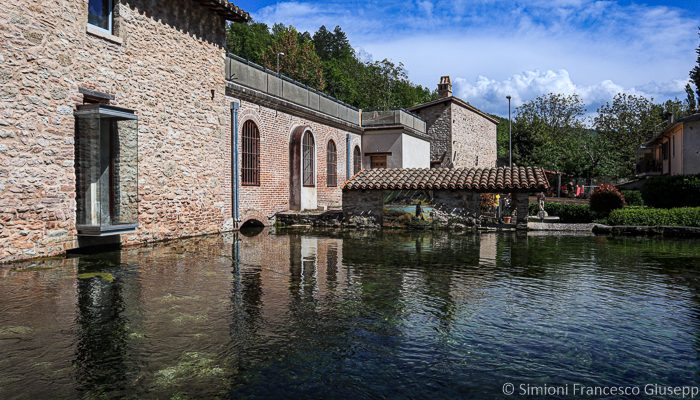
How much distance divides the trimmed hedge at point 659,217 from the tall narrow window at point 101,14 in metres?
16.4

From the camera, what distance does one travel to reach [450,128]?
103 feet

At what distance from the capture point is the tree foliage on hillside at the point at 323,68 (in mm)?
43969

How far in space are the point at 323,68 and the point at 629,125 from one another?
30.2m

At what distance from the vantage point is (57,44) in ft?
32.9

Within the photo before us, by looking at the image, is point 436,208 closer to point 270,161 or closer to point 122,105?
point 270,161

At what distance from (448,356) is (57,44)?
32.1 feet

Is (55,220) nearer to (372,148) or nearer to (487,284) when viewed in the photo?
(487,284)

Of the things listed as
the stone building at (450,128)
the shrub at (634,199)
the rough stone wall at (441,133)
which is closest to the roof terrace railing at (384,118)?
the rough stone wall at (441,133)

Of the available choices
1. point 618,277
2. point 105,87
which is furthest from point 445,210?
point 105,87

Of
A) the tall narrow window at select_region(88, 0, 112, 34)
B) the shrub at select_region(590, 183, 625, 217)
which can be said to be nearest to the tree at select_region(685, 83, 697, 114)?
the shrub at select_region(590, 183, 625, 217)

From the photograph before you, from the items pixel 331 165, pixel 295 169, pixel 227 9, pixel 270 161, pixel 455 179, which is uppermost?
pixel 227 9

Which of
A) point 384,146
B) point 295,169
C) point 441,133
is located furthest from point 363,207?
point 441,133

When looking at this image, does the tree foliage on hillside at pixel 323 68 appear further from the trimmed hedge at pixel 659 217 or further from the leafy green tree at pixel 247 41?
the trimmed hedge at pixel 659 217

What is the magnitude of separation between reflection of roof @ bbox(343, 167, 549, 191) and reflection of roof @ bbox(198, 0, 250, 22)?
636 cm
